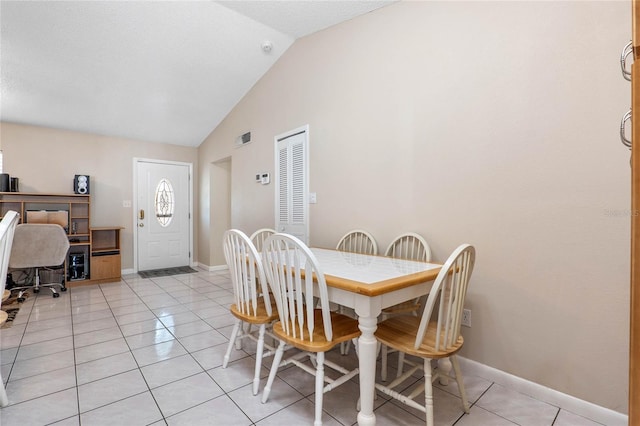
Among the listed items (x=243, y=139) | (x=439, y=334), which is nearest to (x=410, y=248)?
(x=439, y=334)

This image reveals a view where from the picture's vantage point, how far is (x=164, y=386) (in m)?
1.82

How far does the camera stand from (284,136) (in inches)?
141

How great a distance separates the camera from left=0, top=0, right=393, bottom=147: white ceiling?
2746 mm

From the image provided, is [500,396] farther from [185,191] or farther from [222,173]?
[185,191]

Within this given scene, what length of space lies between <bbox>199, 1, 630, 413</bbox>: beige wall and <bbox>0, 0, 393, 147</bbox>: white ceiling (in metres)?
0.82

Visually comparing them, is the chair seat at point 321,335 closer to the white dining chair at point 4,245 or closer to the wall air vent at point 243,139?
the white dining chair at point 4,245

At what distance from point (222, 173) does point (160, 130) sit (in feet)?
3.98

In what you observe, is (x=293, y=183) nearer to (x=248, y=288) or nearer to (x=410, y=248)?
(x=410, y=248)

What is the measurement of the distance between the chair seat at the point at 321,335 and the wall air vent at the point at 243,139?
3178 millimetres

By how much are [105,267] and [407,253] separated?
443cm

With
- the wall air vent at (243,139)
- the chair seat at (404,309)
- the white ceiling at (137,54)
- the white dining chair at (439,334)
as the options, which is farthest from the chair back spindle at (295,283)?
the wall air vent at (243,139)

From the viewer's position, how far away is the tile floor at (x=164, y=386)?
5.09 ft

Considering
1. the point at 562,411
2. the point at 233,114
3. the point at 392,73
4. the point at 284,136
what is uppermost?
the point at 233,114

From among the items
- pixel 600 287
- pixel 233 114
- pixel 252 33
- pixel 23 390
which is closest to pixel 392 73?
pixel 252 33
